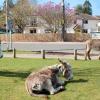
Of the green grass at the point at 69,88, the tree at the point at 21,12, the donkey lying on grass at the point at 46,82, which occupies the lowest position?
the green grass at the point at 69,88

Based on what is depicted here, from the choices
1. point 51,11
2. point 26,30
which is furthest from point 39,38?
point 26,30

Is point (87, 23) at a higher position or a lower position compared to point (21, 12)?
lower

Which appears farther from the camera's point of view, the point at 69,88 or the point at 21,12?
the point at 21,12

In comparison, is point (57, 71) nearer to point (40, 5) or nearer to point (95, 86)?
point (95, 86)

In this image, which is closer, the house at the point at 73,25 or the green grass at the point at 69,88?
the green grass at the point at 69,88

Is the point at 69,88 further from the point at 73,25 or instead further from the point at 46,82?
the point at 73,25

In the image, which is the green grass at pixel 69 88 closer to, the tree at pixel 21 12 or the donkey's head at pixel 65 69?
the donkey's head at pixel 65 69

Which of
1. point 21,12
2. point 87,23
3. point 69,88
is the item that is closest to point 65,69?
point 69,88

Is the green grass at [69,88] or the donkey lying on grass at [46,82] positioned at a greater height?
the donkey lying on grass at [46,82]

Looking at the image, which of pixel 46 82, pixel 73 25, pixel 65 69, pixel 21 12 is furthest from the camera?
pixel 73 25

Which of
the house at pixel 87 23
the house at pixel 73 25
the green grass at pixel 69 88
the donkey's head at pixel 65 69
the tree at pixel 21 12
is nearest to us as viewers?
the green grass at pixel 69 88

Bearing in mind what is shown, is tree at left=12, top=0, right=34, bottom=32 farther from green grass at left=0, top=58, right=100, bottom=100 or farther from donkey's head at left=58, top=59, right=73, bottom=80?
donkey's head at left=58, top=59, right=73, bottom=80

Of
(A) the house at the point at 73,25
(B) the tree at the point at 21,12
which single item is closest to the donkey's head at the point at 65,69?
(B) the tree at the point at 21,12

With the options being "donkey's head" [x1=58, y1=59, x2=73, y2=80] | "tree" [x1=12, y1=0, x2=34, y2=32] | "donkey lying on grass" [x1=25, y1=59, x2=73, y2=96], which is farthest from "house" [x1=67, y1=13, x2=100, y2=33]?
"donkey lying on grass" [x1=25, y1=59, x2=73, y2=96]
